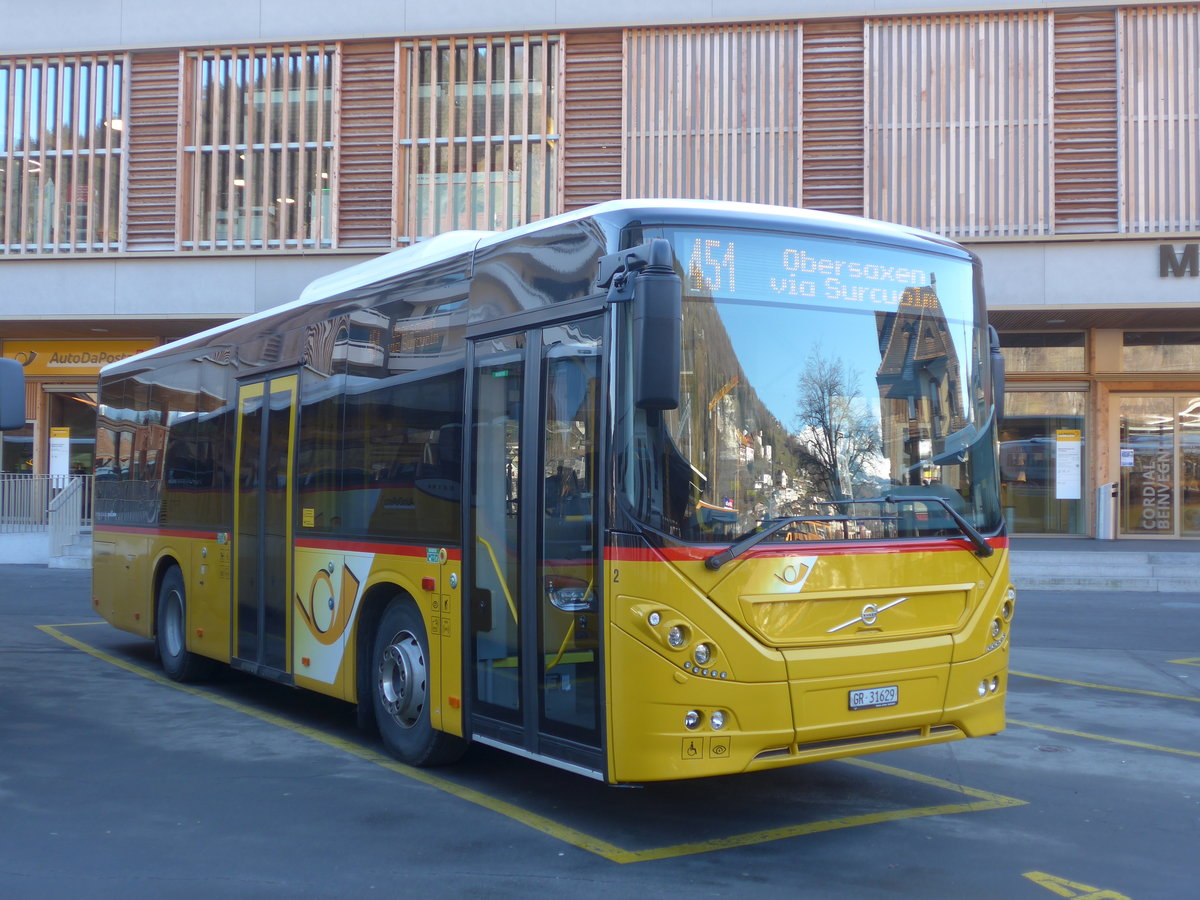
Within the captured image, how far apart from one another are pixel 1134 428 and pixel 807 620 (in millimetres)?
20273

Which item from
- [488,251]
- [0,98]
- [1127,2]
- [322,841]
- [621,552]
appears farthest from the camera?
[0,98]

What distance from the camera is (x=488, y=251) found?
277 inches

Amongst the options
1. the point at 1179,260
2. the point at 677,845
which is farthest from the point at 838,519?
the point at 1179,260

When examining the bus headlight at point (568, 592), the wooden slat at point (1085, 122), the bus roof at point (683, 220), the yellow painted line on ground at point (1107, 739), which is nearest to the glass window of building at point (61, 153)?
the wooden slat at point (1085, 122)

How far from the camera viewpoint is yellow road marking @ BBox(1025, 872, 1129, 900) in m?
5.27

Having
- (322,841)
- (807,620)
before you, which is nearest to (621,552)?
(807,620)

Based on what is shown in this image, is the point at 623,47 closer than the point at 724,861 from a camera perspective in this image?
No

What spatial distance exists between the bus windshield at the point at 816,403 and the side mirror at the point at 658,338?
12.7 inches

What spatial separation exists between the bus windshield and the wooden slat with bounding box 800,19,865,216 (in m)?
16.1

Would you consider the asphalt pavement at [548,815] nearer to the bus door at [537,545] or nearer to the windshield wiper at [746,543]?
the bus door at [537,545]

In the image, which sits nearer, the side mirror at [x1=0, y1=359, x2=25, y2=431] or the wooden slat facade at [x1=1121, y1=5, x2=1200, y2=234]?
the side mirror at [x1=0, y1=359, x2=25, y2=431]

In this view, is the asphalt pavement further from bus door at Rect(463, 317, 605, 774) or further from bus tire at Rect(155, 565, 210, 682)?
bus tire at Rect(155, 565, 210, 682)

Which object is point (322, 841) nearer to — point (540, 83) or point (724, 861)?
point (724, 861)

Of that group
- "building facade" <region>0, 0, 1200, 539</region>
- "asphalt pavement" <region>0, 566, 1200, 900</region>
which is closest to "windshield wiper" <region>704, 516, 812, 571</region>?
"asphalt pavement" <region>0, 566, 1200, 900</region>
